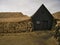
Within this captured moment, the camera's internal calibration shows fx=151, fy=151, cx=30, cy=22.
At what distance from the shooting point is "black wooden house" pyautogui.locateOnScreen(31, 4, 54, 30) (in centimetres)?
3638

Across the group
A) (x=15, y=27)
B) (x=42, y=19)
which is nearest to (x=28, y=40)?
(x=15, y=27)

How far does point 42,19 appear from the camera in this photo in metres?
37.2

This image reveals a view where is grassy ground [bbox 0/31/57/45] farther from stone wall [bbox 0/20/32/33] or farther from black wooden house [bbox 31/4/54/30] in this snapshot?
black wooden house [bbox 31/4/54/30]

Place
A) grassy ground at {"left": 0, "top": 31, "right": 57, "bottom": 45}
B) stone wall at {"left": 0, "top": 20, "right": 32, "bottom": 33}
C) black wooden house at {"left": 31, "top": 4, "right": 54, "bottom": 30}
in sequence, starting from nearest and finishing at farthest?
grassy ground at {"left": 0, "top": 31, "right": 57, "bottom": 45}, stone wall at {"left": 0, "top": 20, "right": 32, "bottom": 33}, black wooden house at {"left": 31, "top": 4, "right": 54, "bottom": 30}

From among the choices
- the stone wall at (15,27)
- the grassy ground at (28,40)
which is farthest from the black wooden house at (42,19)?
the grassy ground at (28,40)

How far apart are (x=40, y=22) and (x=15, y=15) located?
18052 mm

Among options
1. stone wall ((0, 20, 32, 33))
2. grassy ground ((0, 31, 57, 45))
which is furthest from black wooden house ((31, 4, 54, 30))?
grassy ground ((0, 31, 57, 45))

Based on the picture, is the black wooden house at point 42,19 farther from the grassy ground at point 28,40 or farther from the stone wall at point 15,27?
the grassy ground at point 28,40

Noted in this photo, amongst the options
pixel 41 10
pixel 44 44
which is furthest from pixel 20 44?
pixel 41 10

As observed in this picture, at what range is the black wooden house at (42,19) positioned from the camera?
119 feet

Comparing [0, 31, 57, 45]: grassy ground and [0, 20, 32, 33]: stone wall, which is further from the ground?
[0, 20, 32, 33]: stone wall

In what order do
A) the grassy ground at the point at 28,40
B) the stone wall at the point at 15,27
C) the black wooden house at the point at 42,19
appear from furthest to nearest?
the black wooden house at the point at 42,19 < the stone wall at the point at 15,27 < the grassy ground at the point at 28,40

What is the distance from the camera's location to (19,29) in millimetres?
32969

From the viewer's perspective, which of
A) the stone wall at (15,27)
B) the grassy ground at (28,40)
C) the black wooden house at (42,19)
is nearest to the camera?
the grassy ground at (28,40)
